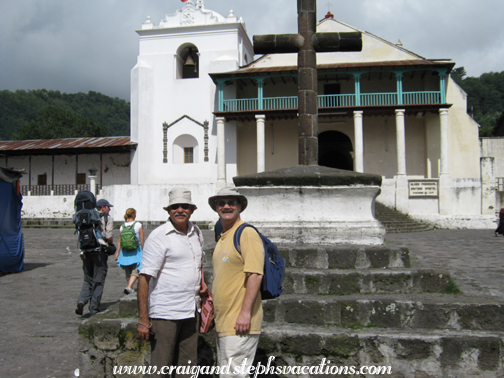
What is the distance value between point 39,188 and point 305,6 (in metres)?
22.7

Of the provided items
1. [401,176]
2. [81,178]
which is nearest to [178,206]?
[401,176]

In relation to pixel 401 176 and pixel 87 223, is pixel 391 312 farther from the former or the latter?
pixel 401 176

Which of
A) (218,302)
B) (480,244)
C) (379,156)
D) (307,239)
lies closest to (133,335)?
(218,302)

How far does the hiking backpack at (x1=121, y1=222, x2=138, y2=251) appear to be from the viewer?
564cm

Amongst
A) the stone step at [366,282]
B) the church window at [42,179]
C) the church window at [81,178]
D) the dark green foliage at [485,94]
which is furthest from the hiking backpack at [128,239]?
the dark green foliage at [485,94]

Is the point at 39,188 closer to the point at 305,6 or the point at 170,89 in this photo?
the point at 170,89

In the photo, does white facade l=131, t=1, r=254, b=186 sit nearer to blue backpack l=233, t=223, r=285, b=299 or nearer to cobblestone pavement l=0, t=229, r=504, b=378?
cobblestone pavement l=0, t=229, r=504, b=378

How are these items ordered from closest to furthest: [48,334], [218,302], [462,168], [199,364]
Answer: [218,302]
[199,364]
[48,334]
[462,168]

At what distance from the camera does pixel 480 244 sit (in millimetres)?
11750

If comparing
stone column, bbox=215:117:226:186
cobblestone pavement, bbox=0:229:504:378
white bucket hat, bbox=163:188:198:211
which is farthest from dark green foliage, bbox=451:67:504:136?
white bucket hat, bbox=163:188:198:211

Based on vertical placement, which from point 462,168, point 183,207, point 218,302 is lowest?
point 218,302

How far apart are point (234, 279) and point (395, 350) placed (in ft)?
4.63

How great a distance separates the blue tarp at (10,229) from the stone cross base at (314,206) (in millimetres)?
5508

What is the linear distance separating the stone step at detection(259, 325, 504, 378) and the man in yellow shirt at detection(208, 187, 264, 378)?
78cm
